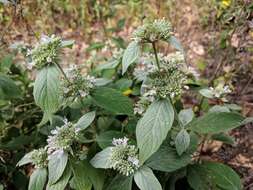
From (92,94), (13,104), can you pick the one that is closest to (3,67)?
(13,104)

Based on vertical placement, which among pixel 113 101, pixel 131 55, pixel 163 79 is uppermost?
pixel 131 55

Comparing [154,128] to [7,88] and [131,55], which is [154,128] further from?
[7,88]

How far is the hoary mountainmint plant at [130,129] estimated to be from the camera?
56.4 inches

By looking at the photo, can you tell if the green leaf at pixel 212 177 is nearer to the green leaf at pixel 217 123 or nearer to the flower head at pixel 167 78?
the green leaf at pixel 217 123

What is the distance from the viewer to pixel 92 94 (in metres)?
1.67

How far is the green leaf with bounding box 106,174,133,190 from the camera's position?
1.54m

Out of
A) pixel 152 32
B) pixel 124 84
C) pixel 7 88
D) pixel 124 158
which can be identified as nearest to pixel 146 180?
pixel 124 158

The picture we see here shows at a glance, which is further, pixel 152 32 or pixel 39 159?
pixel 39 159

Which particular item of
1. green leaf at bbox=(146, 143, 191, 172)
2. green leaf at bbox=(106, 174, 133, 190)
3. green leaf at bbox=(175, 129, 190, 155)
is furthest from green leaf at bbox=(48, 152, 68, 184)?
green leaf at bbox=(175, 129, 190, 155)

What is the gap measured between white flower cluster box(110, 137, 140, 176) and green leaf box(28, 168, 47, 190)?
288mm

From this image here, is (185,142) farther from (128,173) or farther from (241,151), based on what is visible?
(241,151)

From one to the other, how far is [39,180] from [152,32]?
27.6 inches

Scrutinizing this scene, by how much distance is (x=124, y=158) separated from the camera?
1517 mm

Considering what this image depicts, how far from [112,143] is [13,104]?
872mm
